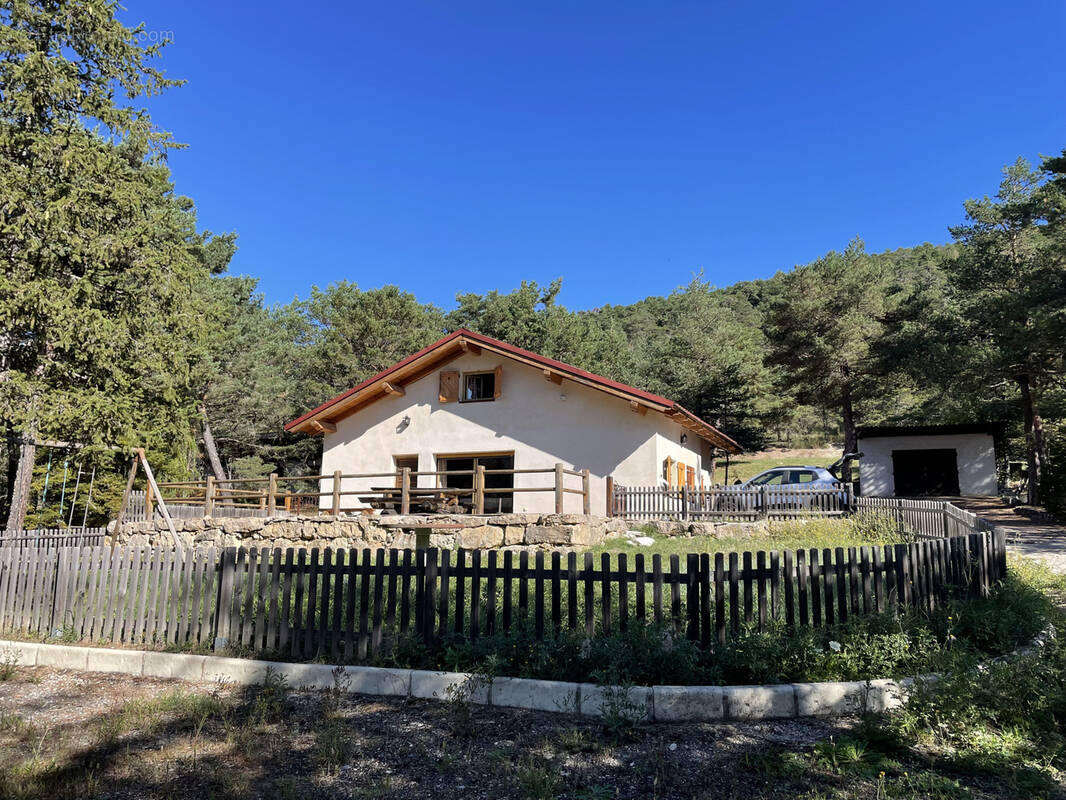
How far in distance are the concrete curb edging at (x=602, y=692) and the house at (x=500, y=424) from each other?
11.7m

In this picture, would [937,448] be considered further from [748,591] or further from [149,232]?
[149,232]

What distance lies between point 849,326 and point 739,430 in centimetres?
1118

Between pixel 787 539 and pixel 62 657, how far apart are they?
13.3 meters

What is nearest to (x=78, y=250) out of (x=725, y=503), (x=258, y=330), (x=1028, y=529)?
(x=725, y=503)

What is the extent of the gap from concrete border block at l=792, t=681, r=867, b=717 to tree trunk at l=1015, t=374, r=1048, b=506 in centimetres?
2463

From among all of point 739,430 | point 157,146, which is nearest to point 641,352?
point 739,430

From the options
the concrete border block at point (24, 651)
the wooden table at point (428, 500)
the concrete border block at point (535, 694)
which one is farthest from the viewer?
the wooden table at point (428, 500)

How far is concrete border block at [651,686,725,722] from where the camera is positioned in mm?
4715

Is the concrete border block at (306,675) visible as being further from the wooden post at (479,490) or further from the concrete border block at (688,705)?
the wooden post at (479,490)

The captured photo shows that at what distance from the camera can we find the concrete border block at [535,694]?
491cm

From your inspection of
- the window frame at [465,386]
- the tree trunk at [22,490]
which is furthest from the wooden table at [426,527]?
the tree trunk at [22,490]

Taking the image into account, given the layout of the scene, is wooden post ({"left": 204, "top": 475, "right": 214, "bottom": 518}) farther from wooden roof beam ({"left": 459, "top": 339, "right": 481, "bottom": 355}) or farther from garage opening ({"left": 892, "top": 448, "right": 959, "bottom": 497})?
garage opening ({"left": 892, "top": 448, "right": 959, "bottom": 497})

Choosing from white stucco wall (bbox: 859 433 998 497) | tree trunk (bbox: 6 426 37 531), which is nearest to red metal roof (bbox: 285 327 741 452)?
tree trunk (bbox: 6 426 37 531)

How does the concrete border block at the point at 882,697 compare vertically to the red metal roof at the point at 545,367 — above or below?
below
